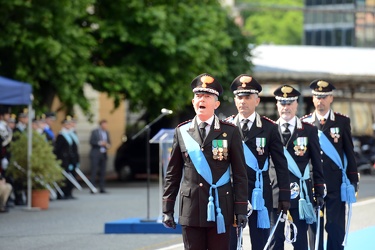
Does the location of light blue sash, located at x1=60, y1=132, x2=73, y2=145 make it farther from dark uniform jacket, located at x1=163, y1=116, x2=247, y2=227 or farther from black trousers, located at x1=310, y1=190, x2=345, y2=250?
dark uniform jacket, located at x1=163, y1=116, x2=247, y2=227

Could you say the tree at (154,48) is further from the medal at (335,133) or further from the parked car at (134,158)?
the medal at (335,133)

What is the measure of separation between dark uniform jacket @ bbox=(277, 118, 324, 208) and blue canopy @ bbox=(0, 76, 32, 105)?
915 cm

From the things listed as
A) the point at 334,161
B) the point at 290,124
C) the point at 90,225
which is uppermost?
the point at 290,124

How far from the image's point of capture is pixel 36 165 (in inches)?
832

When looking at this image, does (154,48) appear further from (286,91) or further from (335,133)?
(286,91)

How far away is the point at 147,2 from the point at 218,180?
23.4 m

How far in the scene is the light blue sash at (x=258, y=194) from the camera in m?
10.5

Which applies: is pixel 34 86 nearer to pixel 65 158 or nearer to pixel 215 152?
pixel 65 158

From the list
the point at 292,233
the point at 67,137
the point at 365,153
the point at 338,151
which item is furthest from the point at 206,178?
the point at 365,153

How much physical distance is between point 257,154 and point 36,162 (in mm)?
10883

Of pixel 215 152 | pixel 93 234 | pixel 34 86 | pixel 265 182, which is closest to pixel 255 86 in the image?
pixel 265 182

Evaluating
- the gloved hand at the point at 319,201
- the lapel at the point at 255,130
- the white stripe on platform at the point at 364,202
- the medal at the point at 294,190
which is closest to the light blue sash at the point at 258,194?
the lapel at the point at 255,130

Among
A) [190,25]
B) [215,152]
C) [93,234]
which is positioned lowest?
[93,234]

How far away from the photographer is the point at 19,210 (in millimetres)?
21453
